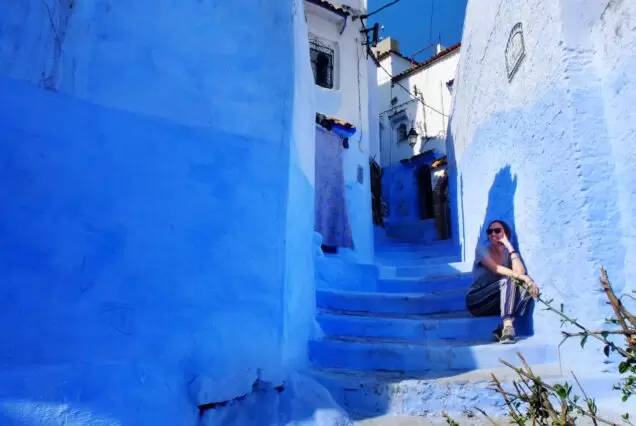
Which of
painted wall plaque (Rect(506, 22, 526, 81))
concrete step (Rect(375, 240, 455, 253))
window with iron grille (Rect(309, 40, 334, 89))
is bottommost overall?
concrete step (Rect(375, 240, 455, 253))

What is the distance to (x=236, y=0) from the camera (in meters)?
3.29

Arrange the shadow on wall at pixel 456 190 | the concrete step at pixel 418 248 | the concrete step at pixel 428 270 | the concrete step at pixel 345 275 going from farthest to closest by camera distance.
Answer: the concrete step at pixel 418 248
the shadow on wall at pixel 456 190
the concrete step at pixel 428 270
the concrete step at pixel 345 275

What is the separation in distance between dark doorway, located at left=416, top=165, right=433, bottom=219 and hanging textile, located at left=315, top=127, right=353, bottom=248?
9.88m

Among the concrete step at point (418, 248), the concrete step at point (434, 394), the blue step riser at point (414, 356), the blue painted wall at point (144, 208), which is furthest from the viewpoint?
the concrete step at point (418, 248)

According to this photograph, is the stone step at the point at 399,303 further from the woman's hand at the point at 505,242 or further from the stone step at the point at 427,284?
the woman's hand at the point at 505,242

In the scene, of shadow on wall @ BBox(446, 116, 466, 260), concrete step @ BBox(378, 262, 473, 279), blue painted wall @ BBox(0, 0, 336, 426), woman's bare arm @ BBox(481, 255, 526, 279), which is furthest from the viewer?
shadow on wall @ BBox(446, 116, 466, 260)

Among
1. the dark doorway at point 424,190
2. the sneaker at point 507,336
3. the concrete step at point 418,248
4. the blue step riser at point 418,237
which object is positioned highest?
the dark doorway at point 424,190

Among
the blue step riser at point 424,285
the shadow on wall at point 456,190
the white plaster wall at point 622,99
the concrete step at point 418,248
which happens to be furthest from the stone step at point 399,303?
the concrete step at point 418,248

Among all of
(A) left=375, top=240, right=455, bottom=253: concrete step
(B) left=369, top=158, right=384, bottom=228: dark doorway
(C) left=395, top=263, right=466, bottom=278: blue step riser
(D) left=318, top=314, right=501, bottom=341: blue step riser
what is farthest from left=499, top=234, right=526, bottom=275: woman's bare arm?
(B) left=369, top=158, right=384, bottom=228: dark doorway

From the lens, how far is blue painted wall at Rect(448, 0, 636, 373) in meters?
3.01

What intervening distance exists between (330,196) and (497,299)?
4383 millimetres

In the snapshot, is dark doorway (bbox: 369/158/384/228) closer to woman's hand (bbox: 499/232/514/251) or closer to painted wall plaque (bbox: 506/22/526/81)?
painted wall plaque (bbox: 506/22/526/81)

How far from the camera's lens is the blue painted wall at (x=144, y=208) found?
2336mm

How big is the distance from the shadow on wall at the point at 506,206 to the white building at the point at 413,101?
37.6 feet
